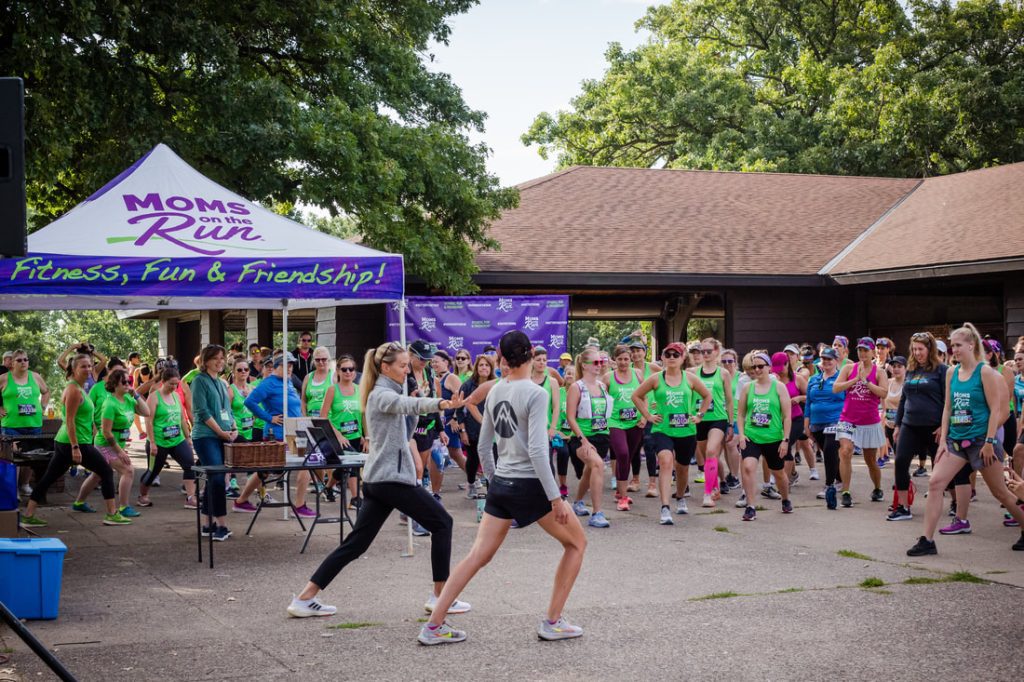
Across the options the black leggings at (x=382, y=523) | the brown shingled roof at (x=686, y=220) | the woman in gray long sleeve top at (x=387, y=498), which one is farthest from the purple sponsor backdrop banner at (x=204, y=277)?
the brown shingled roof at (x=686, y=220)

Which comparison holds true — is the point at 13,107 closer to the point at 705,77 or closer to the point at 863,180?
the point at 863,180

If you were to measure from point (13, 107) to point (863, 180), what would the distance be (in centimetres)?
2549

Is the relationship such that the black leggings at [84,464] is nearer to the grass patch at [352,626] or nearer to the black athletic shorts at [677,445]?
the grass patch at [352,626]

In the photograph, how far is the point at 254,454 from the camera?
9289 mm

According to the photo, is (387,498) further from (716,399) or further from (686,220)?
(686,220)

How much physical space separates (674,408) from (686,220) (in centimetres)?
1292

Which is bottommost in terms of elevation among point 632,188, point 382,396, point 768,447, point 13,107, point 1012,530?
point 1012,530

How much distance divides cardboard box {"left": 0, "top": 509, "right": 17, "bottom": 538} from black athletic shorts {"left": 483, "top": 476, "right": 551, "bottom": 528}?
389 cm

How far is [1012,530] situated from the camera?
34.1 feet

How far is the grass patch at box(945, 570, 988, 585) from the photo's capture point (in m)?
7.94

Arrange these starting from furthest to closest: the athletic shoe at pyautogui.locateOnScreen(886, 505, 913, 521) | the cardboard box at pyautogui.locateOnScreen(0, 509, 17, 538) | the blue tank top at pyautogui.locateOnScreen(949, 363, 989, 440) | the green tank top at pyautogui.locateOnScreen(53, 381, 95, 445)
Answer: the green tank top at pyautogui.locateOnScreen(53, 381, 95, 445), the athletic shoe at pyautogui.locateOnScreen(886, 505, 913, 521), the blue tank top at pyautogui.locateOnScreen(949, 363, 989, 440), the cardboard box at pyautogui.locateOnScreen(0, 509, 17, 538)

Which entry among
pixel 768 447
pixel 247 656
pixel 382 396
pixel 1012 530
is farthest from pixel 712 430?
pixel 247 656

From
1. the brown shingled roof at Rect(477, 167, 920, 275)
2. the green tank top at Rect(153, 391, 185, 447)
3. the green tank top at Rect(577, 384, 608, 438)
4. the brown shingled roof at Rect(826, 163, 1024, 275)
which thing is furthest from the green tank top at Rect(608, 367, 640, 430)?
the brown shingled roof at Rect(826, 163, 1024, 275)

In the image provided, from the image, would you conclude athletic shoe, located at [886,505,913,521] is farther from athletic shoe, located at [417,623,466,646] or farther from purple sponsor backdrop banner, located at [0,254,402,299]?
athletic shoe, located at [417,623,466,646]
